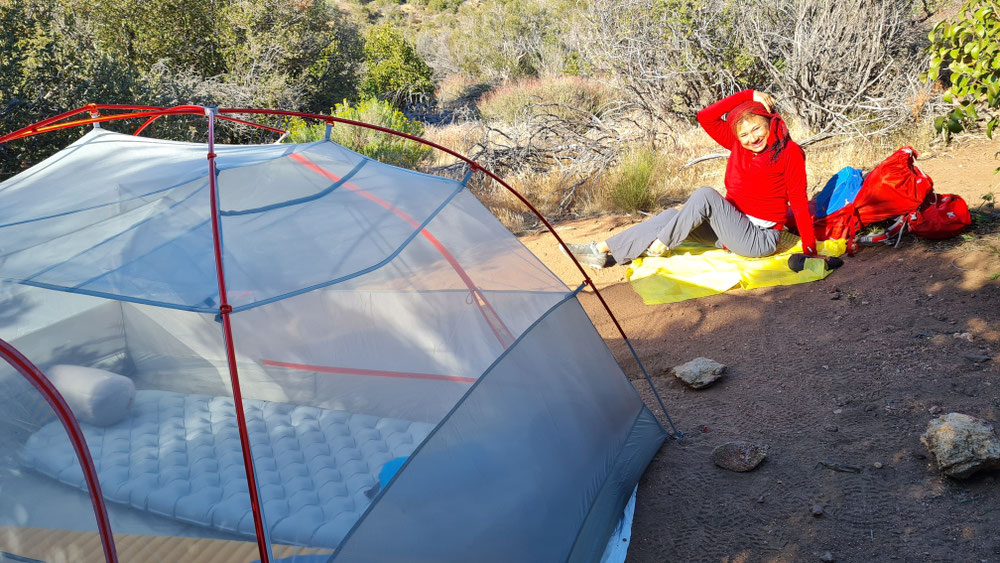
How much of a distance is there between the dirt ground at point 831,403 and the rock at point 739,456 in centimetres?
3

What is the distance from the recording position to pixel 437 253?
8.69 ft

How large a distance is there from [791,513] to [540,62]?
1252cm

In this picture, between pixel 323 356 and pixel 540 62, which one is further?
pixel 540 62

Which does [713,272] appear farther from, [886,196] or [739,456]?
[739,456]

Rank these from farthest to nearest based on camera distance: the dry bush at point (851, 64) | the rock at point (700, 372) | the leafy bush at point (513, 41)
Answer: the leafy bush at point (513, 41)
the dry bush at point (851, 64)
the rock at point (700, 372)

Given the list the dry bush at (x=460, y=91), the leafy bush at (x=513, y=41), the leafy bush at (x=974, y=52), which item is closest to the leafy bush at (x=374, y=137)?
the leafy bush at (x=974, y=52)

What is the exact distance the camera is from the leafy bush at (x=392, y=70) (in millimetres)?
13141

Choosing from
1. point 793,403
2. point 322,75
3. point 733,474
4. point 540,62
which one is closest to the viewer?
point 733,474

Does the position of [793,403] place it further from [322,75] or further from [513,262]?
[322,75]

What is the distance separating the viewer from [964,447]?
96.1 inches

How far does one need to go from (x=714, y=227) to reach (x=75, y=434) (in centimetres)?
408

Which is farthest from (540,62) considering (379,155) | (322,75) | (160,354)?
(160,354)

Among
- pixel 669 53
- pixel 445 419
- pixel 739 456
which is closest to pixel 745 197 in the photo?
pixel 739 456

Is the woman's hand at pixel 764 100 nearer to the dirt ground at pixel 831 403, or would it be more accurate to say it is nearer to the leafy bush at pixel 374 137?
the dirt ground at pixel 831 403
